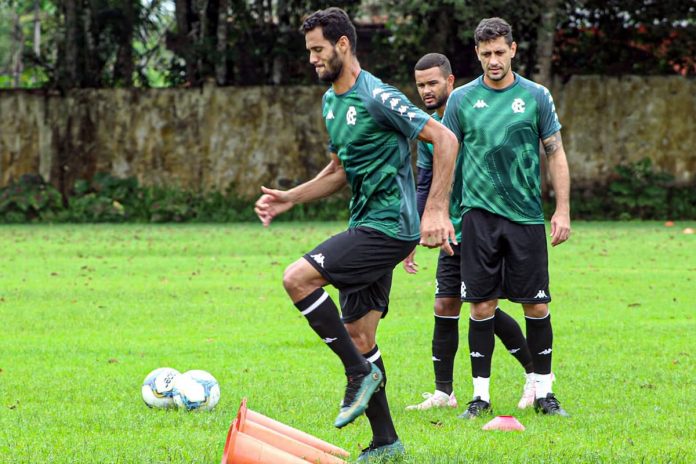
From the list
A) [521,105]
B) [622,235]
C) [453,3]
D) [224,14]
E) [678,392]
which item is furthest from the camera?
[224,14]

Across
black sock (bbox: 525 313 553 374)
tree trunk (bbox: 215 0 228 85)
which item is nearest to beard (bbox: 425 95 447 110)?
black sock (bbox: 525 313 553 374)

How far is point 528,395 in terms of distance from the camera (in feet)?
24.5

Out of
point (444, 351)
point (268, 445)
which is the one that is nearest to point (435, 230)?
point (268, 445)

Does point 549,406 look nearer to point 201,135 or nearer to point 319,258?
point 319,258

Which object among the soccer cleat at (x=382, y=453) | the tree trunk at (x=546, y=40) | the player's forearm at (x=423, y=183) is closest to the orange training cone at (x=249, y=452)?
the soccer cleat at (x=382, y=453)

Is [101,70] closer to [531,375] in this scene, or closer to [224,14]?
[224,14]

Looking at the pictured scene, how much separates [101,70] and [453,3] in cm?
955

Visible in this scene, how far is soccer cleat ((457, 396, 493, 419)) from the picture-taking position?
7.08 metres

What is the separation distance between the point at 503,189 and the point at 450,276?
0.82 m

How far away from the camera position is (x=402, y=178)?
5.95m

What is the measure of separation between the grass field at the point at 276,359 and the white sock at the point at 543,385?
134 millimetres

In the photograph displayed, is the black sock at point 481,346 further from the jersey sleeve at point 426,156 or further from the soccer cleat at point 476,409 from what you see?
the jersey sleeve at point 426,156

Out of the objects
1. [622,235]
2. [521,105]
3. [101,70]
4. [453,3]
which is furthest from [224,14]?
[521,105]

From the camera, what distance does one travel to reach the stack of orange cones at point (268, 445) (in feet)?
16.2
